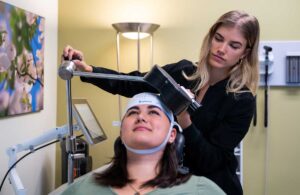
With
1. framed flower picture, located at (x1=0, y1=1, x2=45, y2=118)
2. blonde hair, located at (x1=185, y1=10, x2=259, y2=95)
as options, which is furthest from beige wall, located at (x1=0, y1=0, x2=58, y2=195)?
blonde hair, located at (x1=185, y1=10, x2=259, y2=95)

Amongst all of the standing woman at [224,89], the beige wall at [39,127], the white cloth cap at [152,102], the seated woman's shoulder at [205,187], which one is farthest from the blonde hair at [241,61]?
the beige wall at [39,127]

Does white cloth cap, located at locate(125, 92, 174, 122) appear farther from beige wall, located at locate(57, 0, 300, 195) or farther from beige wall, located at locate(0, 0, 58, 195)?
beige wall, located at locate(57, 0, 300, 195)

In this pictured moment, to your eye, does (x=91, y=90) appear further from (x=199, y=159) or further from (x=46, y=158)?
(x=199, y=159)

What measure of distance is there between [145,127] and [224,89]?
1.25 ft

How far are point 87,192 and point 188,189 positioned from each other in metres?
0.35

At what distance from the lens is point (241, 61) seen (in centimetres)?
154

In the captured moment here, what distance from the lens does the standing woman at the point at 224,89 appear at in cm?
146

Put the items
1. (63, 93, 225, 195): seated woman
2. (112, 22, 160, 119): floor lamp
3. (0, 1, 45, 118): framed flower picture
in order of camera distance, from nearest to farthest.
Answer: (63, 93, 225, 195): seated woman < (0, 1, 45, 118): framed flower picture < (112, 22, 160, 119): floor lamp

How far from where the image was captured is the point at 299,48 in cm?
253

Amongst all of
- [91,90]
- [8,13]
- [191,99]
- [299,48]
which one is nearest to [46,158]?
[91,90]

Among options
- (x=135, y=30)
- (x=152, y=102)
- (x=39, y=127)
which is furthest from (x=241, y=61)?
(x=39, y=127)

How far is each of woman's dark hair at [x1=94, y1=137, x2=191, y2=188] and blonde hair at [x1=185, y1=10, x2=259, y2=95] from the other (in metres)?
0.32

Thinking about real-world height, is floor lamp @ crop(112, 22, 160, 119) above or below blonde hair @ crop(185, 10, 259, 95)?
above

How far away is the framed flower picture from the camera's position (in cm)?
184
